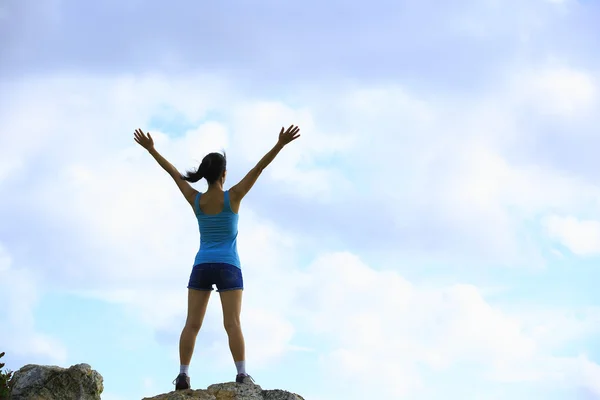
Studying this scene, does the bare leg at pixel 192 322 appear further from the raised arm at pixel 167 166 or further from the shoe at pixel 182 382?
the raised arm at pixel 167 166

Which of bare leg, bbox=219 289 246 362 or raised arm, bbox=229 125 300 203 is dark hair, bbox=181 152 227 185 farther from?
bare leg, bbox=219 289 246 362

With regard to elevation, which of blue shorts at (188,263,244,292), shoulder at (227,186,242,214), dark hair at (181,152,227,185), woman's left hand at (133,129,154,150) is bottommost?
blue shorts at (188,263,244,292)

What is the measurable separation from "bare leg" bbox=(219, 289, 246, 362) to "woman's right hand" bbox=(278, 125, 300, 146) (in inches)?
85.2

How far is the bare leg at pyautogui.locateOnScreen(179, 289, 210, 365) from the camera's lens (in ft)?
35.3

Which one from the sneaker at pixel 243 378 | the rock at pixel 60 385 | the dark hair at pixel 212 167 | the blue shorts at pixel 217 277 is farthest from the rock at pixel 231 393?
the dark hair at pixel 212 167

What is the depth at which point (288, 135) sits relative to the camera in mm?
10992

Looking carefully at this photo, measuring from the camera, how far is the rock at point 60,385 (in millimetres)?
12352

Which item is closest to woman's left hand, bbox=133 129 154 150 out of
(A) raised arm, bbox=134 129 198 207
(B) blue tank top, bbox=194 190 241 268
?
(A) raised arm, bbox=134 129 198 207

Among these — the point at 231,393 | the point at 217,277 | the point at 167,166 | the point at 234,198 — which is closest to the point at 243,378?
the point at 231,393

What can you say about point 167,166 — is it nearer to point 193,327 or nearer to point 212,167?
point 212,167

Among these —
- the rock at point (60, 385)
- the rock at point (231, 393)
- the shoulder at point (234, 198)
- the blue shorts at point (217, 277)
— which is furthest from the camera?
the rock at point (60, 385)

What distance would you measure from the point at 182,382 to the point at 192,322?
82cm

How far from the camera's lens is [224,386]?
10.4 m

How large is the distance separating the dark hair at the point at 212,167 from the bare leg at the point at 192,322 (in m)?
1.64
